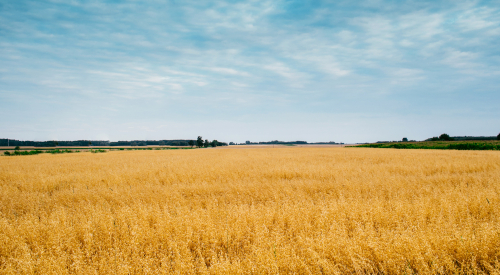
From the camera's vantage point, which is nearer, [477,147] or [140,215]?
[140,215]

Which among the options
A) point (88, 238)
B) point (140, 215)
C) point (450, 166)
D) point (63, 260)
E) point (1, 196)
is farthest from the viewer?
point (450, 166)

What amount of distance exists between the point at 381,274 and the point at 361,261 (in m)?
0.31

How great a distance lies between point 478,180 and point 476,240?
792cm

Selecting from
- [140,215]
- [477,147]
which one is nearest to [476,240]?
[140,215]

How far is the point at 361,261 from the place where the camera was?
347 cm

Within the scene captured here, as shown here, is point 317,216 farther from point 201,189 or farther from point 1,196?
point 1,196

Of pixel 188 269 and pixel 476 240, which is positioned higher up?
pixel 476 240

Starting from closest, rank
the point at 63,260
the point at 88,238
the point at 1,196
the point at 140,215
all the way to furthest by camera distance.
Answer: the point at 63,260
the point at 88,238
the point at 140,215
the point at 1,196

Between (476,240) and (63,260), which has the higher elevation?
(476,240)

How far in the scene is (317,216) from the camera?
502 cm

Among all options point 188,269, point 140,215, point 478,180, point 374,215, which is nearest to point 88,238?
point 140,215

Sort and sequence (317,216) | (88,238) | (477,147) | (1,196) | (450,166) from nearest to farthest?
(88,238) < (317,216) < (1,196) < (450,166) < (477,147)

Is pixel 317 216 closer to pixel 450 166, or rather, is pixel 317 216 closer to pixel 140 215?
pixel 140 215

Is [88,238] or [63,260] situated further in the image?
Result: [88,238]
